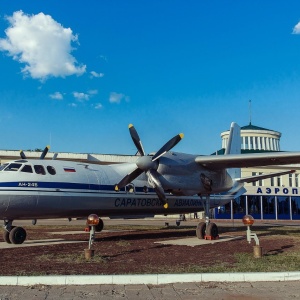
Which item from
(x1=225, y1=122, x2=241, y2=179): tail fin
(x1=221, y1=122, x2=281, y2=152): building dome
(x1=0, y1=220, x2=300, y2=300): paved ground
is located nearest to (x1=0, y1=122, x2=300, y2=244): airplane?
(x1=225, y1=122, x2=241, y2=179): tail fin

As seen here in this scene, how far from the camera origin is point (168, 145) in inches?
726

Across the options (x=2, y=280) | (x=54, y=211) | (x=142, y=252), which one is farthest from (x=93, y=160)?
(x=2, y=280)

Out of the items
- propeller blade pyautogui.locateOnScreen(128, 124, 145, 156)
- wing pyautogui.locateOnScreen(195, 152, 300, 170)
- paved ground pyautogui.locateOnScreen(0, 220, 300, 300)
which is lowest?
paved ground pyautogui.locateOnScreen(0, 220, 300, 300)

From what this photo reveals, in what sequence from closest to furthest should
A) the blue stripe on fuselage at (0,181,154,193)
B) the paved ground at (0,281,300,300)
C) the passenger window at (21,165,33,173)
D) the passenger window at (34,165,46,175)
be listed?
the paved ground at (0,281,300,300) → the blue stripe on fuselage at (0,181,154,193) → the passenger window at (21,165,33,173) → the passenger window at (34,165,46,175)

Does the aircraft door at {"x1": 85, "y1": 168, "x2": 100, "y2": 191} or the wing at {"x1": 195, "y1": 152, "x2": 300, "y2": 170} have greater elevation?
the wing at {"x1": 195, "y1": 152, "x2": 300, "y2": 170}

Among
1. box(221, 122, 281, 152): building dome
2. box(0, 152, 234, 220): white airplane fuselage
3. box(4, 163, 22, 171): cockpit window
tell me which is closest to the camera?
box(0, 152, 234, 220): white airplane fuselage

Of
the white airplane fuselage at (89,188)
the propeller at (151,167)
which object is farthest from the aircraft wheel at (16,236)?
the propeller at (151,167)

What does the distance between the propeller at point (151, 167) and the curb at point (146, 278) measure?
9631 mm

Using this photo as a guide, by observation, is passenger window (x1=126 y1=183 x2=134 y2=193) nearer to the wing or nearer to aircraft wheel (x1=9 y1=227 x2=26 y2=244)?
the wing

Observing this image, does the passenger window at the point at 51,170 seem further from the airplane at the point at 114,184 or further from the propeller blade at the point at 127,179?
A: the propeller blade at the point at 127,179

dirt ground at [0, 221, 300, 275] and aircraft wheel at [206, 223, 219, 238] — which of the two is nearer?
dirt ground at [0, 221, 300, 275]

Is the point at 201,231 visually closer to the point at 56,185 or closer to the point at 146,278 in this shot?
the point at 56,185

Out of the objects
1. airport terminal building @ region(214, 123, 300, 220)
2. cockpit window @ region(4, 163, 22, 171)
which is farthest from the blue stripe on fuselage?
airport terminal building @ region(214, 123, 300, 220)

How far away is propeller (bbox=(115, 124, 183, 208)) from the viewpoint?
17856 millimetres
